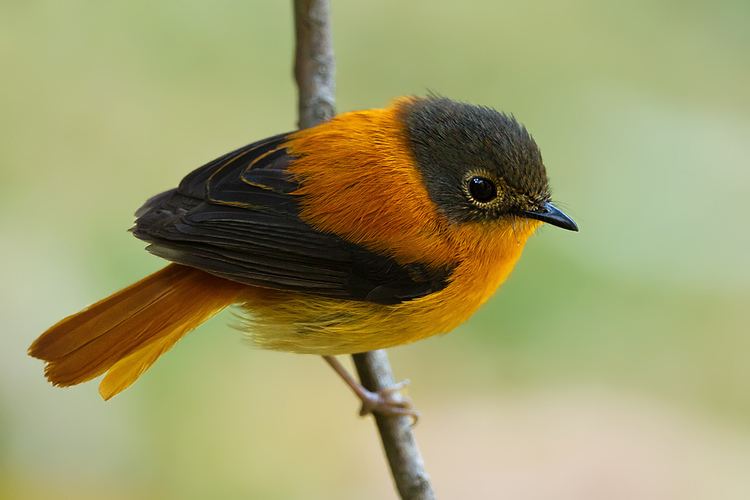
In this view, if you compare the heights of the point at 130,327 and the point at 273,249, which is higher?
the point at 273,249

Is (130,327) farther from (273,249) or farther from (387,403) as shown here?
(387,403)

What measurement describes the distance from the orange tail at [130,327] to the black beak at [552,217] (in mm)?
1012

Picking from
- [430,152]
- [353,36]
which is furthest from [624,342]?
[353,36]

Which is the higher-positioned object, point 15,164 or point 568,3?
point 568,3

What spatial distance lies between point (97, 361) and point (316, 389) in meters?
1.98

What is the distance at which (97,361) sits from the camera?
8.61 feet

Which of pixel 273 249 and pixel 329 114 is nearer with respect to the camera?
pixel 273 249

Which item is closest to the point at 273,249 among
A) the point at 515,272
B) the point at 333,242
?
the point at 333,242

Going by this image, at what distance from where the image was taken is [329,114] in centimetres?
341

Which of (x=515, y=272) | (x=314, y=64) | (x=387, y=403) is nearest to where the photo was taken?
(x=387, y=403)

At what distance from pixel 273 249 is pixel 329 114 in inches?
34.4

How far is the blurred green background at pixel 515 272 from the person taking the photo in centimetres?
396

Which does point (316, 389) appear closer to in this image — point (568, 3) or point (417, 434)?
point (417, 434)

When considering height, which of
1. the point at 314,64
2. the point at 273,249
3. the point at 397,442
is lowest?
the point at 397,442
